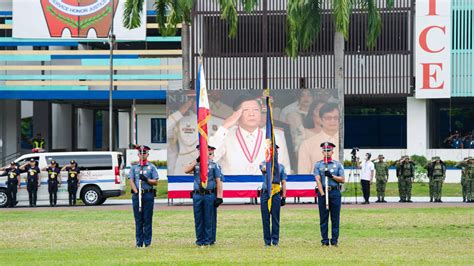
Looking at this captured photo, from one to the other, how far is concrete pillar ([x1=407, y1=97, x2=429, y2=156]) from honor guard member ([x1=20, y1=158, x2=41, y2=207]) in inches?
824

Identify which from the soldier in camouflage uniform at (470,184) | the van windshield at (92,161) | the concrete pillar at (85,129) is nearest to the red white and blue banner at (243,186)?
the van windshield at (92,161)

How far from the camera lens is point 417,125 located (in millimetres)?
57281

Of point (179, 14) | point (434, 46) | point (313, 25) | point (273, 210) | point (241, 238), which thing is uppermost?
point (179, 14)

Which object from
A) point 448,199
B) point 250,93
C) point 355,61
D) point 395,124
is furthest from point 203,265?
point 395,124

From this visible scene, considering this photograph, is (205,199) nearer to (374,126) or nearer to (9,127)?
(9,127)

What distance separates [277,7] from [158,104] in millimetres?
8562

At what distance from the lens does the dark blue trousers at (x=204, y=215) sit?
23.2m

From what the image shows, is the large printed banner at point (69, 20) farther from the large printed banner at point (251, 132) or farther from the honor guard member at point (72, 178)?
the large printed banner at point (251, 132)

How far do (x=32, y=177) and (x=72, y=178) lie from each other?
1400mm

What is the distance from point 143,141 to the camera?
61.9 meters

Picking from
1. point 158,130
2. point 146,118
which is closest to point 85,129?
point 146,118

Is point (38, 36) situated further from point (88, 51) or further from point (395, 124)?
point (395, 124)

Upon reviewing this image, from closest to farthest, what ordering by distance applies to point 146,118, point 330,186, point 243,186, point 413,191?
point 330,186 → point 243,186 → point 413,191 → point 146,118

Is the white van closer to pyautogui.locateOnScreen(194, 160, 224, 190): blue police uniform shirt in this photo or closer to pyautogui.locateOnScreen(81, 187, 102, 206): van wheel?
pyautogui.locateOnScreen(81, 187, 102, 206): van wheel
